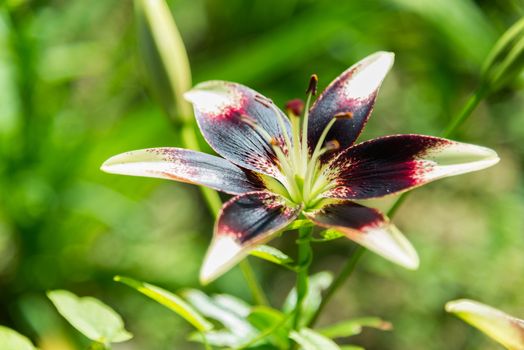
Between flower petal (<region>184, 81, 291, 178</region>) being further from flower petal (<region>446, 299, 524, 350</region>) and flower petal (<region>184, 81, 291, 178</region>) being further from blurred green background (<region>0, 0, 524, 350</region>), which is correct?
blurred green background (<region>0, 0, 524, 350</region>)

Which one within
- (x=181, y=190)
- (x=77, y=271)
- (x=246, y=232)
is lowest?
(x=77, y=271)

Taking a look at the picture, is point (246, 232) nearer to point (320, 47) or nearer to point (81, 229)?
point (81, 229)

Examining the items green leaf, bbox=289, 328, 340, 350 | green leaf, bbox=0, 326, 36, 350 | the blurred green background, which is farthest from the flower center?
the blurred green background

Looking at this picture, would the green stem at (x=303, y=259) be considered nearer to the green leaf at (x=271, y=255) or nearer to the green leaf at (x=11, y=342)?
the green leaf at (x=271, y=255)

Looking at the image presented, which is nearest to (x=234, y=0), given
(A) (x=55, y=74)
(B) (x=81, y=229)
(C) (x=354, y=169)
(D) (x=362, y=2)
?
(D) (x=362, y=2)

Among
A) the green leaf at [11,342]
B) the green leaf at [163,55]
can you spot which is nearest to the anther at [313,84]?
the green leaf at [163,55]

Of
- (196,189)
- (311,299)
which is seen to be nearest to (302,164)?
(311,299)

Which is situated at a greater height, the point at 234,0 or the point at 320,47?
the point at 234,0
